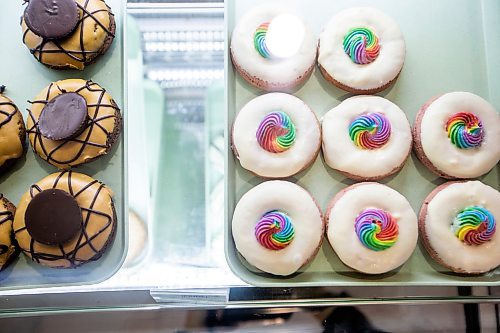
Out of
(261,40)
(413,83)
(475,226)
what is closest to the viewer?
(475,226)

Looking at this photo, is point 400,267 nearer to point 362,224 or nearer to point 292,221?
point 362,224

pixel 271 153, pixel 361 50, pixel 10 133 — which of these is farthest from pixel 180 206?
pixel 361 50

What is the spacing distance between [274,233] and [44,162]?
2.95ft

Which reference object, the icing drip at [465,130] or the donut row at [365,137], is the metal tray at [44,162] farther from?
the icing drip at [465,130]

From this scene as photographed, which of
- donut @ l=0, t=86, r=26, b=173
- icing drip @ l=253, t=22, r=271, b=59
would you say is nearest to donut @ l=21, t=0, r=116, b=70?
donut @ l=0, t=86, r=26, b=173

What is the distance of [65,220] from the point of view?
5.93 feet

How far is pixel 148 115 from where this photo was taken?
2.24 metres

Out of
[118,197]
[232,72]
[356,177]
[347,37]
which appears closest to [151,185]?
[118,197]

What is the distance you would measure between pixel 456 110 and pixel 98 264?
1437 mm

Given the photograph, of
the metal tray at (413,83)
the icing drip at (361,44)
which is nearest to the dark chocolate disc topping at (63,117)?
the metal tray at (413,83)

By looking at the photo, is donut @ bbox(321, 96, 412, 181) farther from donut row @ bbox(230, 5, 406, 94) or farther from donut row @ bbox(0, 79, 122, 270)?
donut row @ bbox(0, 79, 122, 270)

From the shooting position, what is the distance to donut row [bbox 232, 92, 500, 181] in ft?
6.41

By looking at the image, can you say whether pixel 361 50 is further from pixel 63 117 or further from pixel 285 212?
pixel 63 117

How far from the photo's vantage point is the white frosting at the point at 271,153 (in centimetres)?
195
